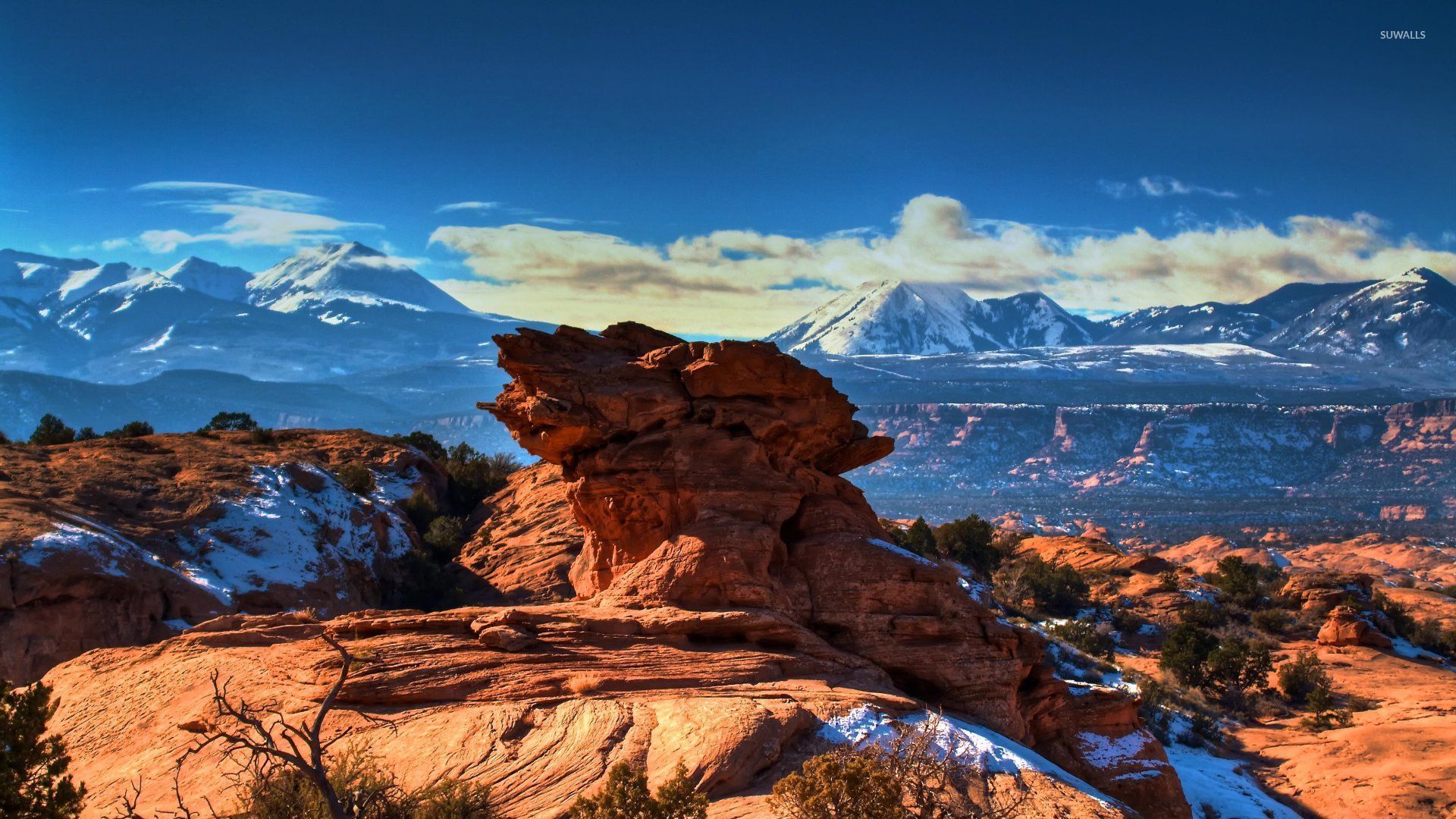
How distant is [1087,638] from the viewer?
47625 millimetres

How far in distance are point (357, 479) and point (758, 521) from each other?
26.9 metres

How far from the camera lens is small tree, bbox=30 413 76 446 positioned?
48.4m

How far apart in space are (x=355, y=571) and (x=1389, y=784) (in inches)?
1388

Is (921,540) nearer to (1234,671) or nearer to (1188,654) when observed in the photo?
(1188,654)

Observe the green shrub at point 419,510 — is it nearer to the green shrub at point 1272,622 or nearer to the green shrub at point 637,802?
the green shrub at point 637,802

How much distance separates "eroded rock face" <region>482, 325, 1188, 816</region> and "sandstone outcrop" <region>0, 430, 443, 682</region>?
468 inches

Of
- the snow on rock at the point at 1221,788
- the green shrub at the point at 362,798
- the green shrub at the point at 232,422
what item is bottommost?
the snow on rock at the point at 1221,788

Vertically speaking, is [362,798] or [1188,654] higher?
[362,798]

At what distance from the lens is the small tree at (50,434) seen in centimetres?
4841

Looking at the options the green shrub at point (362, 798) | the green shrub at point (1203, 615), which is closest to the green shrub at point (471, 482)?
the green shrub at point (1203, 615)

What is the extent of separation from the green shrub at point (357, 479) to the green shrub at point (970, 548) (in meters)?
33.7

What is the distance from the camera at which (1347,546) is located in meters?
119

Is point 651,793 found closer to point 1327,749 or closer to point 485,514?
point 1327,749

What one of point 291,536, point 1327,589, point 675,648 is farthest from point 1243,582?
point 291,536
